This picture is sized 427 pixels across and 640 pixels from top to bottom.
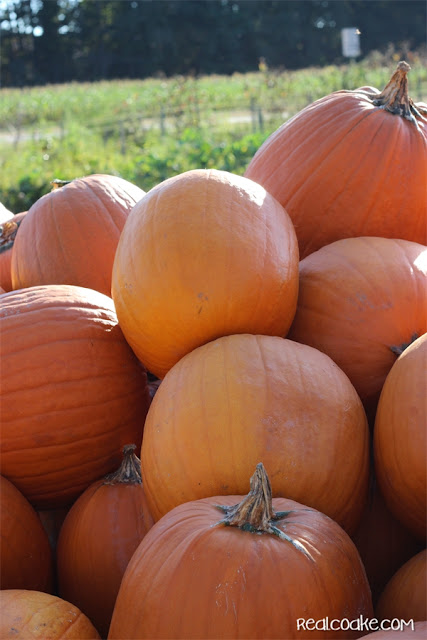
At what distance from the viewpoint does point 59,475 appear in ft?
5.24

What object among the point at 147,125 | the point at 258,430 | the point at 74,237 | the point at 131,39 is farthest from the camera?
the point at 131,39

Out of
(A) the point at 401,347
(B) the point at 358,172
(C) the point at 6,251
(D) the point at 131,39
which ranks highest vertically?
(D) the point at 131,39

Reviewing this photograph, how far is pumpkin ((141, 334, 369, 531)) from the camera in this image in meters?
1.26

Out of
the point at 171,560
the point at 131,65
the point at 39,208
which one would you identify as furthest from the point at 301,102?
the point at 131,65

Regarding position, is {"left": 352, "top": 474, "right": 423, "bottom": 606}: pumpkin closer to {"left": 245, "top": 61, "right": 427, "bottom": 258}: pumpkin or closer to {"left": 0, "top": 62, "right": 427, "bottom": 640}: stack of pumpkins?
{"left": 0, "top": 62, "right": 427, "bottom": 640}: stack of pumpkins

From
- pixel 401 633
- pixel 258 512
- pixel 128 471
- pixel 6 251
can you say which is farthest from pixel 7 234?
pixel 401 633

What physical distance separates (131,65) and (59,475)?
137ft

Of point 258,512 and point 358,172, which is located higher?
point 358,172

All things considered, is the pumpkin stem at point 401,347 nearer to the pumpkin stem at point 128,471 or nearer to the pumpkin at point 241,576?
the pumpkin at point 241,576

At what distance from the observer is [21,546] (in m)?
1.47

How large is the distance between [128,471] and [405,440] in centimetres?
63

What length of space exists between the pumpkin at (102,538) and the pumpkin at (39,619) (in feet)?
0.66

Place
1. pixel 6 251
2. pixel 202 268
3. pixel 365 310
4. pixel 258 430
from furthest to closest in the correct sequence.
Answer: pixel 6 251
pixel 365 310
pixel 202 268
pixel 258 430

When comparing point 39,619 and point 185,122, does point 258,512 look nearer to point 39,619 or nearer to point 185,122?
point 39,619
